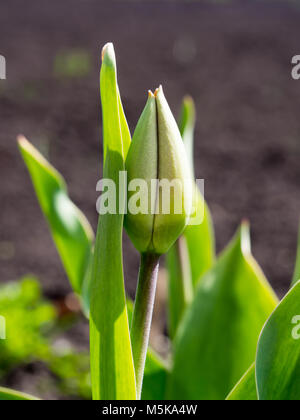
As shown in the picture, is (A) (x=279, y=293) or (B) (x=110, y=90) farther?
(A) (x=279, y=293)

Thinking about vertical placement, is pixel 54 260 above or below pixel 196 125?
below

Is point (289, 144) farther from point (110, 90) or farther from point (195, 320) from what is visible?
point (110, 90)

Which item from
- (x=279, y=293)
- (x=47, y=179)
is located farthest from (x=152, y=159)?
(x=279, y=293)

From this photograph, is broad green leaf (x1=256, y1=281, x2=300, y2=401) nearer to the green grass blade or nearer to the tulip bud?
the tulip bud

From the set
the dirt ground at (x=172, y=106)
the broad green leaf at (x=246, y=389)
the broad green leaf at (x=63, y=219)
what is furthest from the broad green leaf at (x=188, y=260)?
the dirt ground at (x=172, y=106)

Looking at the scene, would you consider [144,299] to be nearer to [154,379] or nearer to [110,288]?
[110,288]

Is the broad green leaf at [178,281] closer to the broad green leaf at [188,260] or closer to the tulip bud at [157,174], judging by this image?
the broad green leaf at [188,260]
